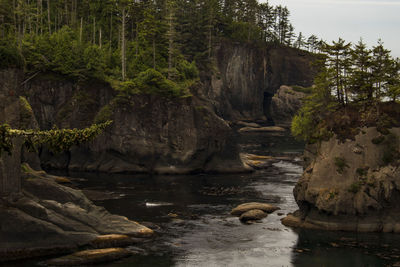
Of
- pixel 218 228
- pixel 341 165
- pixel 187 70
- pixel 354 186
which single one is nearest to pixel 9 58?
pixel 218 228

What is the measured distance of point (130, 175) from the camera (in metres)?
69.4

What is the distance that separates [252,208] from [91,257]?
2093 cm

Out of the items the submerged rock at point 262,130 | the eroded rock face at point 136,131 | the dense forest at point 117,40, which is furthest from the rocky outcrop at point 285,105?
the eroded rock face at point 136,131

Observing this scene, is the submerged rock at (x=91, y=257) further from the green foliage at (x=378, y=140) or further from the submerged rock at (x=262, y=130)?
the submerged rock at (x=262, y=130)

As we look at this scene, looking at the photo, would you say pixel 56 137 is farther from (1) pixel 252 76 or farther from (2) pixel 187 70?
(1) pixel 252 76

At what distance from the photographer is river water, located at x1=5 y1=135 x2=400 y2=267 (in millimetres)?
34312

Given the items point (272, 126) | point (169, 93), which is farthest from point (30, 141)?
point (272, 126)

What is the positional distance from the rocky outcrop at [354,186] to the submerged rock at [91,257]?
17.9 m

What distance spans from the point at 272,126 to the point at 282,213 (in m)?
95.6

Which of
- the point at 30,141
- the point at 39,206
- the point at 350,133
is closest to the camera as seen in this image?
the point at 30,141

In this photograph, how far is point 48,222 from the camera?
3322 cm

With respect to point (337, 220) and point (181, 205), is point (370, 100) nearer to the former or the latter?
point (337, 220)

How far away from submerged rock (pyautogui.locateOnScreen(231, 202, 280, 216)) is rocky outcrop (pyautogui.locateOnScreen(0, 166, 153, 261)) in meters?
11.7

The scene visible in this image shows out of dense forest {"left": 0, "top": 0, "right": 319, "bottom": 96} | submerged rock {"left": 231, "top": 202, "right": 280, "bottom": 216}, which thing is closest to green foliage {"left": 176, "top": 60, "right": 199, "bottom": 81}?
dense forest {"left": 0, "top": 0, "right": 319, "bottom": 96}
